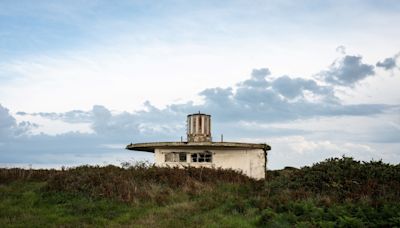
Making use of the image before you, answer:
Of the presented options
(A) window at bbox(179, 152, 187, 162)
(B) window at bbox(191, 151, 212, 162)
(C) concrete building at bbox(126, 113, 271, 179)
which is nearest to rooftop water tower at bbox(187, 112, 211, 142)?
(C) concrete building at bbox(126, 113, 271, 179)

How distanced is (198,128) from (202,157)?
180 cm

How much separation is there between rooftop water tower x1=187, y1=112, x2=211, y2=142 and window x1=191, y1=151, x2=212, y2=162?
85cm

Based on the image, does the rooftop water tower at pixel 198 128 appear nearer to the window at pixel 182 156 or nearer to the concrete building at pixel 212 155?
the concrete building at pixel 212 155

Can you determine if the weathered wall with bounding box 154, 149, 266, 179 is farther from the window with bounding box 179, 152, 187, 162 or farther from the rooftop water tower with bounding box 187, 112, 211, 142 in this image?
the rooftop water tower with bounding box 187, 112, 211, 142

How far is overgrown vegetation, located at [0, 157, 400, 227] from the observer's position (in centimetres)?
1283

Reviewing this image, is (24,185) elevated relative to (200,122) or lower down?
lower down

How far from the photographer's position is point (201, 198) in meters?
17.1

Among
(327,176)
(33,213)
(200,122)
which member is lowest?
(33,213)

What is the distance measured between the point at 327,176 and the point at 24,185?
13.6 metres

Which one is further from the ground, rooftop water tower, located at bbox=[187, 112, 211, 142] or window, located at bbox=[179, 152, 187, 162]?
rooftop water tower, located at bbox=[187, 112, 211, 142]

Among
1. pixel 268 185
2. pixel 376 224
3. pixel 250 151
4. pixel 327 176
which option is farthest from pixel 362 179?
pixel 250 151

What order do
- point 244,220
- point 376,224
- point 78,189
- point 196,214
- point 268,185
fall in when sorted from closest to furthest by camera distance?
1. point 376,224
2. point 244,220
3. point 196,214
4. point 78,189
5. point 268,185

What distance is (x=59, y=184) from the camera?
1848cm

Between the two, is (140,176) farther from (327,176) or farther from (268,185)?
(327,176)
